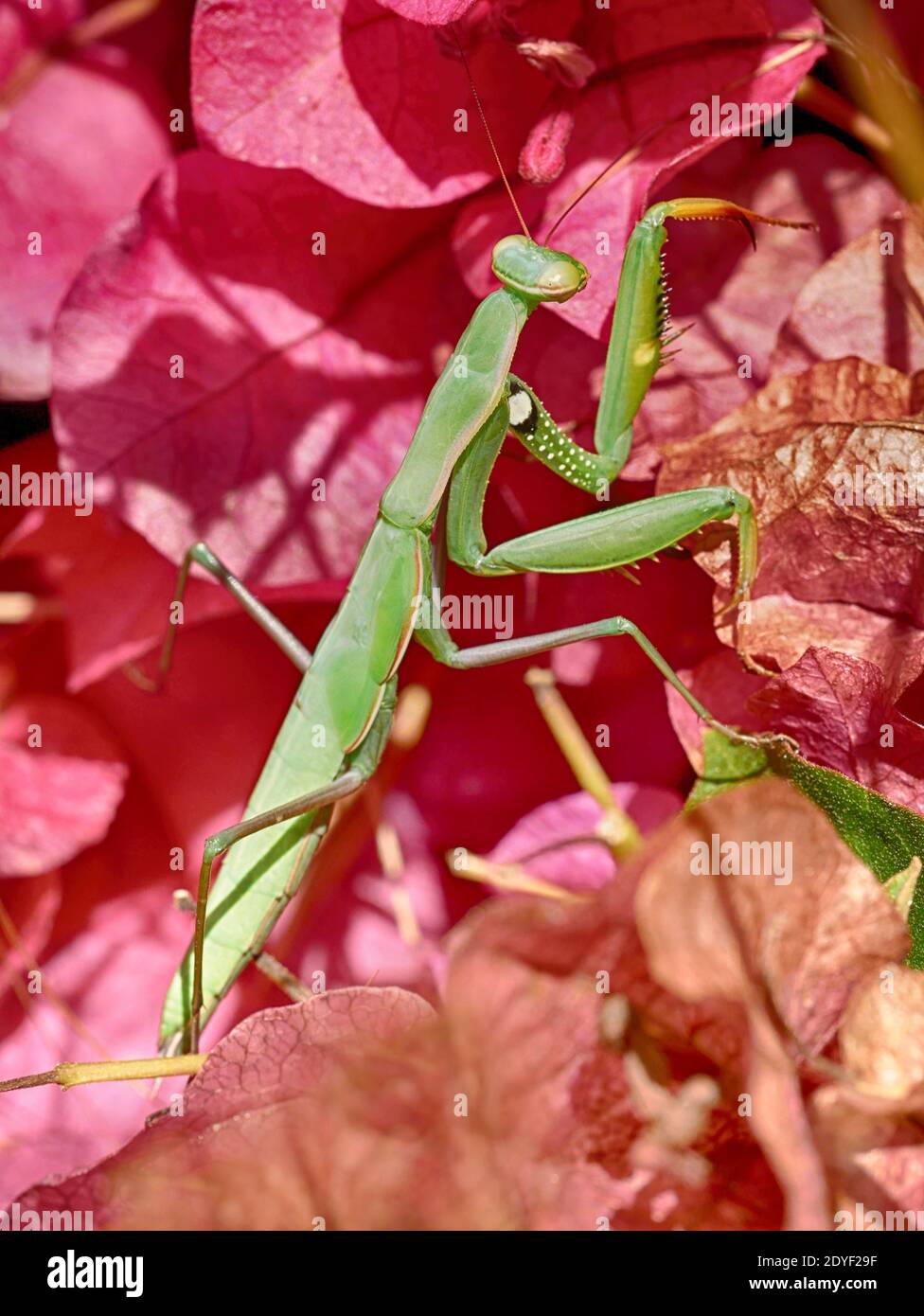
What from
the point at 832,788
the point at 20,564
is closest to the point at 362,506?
the point at 20,564

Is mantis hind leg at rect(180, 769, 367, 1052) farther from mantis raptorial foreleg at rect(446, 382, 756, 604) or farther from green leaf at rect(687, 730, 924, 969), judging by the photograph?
green leaf at rect(687, 730, 924, 969)

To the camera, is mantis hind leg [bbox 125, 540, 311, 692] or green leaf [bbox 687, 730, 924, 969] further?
mantis hind leg [bbox 125, 540, 311, 692]

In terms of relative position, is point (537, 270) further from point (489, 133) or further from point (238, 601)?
point (238, 601)

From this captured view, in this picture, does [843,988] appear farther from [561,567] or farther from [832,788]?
[561,567]

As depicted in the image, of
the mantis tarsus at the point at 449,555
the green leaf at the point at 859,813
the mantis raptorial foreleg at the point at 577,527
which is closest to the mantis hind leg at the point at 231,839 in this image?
the mantis tarsus at the point at 449,555

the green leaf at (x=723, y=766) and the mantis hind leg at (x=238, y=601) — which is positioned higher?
the mantis hind leg at (x=238, y=601)

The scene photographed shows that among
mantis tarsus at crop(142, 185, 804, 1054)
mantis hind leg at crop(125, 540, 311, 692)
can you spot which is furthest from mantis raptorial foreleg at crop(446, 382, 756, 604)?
mantis hind leg at crop(125, 540, 311, 692)

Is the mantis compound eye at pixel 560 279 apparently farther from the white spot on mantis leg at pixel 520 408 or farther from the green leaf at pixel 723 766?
the green leaf at pixel 723 766

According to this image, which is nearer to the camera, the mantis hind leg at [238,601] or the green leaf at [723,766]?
the green leaf at [723,766]

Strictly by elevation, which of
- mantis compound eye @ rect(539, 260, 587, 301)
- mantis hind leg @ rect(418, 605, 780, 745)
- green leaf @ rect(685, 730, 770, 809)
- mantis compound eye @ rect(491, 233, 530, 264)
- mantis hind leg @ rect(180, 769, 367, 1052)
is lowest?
mantis hind leg @ rect(180, 769, 367, 1052)
